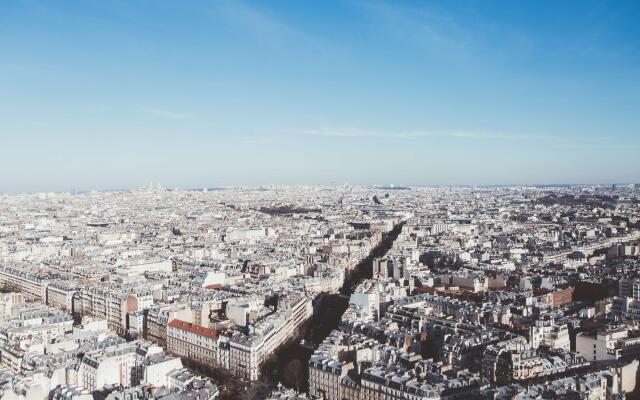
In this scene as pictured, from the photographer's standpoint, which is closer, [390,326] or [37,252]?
[390,326]

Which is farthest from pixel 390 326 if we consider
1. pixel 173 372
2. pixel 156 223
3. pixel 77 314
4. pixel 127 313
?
pixel 156 223

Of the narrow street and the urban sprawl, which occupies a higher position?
the urban sprawl

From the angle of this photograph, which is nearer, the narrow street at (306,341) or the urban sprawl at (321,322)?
the urban sprawl at (321,322)

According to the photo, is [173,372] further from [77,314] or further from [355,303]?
[77,314]

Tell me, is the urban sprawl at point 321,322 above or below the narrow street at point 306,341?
above

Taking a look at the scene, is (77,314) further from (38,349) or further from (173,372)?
(173,372)

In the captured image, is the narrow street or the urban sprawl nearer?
the urban sprawl

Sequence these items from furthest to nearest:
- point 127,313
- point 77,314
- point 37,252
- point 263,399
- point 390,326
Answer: point 37,252 → point 77,314 → point 127,313 → point 390,326 → point 263,399

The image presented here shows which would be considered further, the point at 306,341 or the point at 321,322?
the point at 321,322

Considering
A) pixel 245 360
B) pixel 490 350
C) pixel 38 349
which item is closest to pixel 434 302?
pixel 490 350

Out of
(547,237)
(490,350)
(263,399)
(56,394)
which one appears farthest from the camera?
(547,237)
